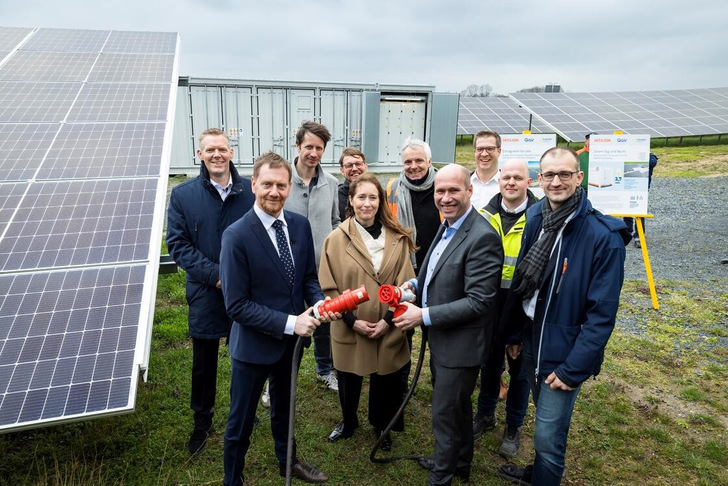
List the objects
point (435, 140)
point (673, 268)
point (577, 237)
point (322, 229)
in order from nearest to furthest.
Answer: point (577, 237) → point (322, 229) → point (673, 268) → point (435, 140)

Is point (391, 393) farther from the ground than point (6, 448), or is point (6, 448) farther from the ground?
point (391, 393)

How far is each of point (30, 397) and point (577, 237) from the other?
2.87 m

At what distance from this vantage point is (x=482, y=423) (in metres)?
4.02

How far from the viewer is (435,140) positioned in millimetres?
15688

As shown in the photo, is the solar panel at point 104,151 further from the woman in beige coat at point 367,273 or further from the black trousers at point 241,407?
the black trousers at point 241,407

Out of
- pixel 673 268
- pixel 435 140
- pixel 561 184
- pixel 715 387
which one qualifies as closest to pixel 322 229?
pixel 561 184

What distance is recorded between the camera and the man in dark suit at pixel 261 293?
280 centimetres

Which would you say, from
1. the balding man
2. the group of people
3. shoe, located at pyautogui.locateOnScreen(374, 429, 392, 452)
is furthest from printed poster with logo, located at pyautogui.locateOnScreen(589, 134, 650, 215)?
shoe, located at pyautogui.locateOnScreen(374, 429, 392, 452)

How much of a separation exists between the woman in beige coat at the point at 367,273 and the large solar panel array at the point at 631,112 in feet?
46.2

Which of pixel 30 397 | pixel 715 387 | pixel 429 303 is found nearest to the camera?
pixel 30 397

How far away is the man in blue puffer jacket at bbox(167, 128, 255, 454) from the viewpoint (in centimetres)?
343

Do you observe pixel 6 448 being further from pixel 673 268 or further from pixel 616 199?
pixel 673 268

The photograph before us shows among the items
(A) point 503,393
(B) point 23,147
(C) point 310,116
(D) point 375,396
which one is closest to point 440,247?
(D) point 375,396

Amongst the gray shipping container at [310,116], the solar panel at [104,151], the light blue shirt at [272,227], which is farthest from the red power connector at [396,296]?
the gray shipping container at [310,116]
